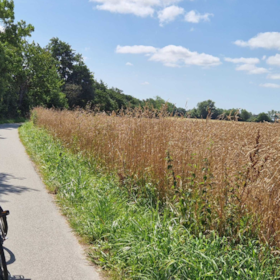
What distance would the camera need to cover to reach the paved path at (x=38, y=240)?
3797 millimetres

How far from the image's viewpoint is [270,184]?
4.05m

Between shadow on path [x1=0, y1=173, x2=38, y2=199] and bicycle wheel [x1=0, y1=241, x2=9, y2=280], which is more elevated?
bicycle wheel [x1=0, y1=241, x2=9, y2=280]

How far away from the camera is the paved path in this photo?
3797 mm

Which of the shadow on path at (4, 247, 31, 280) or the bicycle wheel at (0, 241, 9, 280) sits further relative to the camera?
the shadow on path at (4, 247, 31, 280)

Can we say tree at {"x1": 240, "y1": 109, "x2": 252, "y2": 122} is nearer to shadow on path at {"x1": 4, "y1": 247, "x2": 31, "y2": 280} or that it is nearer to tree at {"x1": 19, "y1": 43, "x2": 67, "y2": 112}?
shadow on path at {"x1": 4, "y1": 247, "x2": 31, "y2": 280}

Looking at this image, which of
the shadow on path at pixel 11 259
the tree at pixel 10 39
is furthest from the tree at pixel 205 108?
the tree at pixel 10 39

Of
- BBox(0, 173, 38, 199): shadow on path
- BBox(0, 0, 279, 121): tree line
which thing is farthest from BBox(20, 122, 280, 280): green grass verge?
BBox(0, 0, 279, 121): tree line

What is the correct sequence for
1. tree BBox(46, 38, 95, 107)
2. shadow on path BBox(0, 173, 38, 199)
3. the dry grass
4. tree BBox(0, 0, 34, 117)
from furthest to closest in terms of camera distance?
tree BBox(46, 38, 95, 107) → tree BBox(0, 0, 34, 117) → shadow on path BBox(0, 173, 38, 199) → the dry grass

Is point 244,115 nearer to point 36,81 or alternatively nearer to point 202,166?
point 202,166

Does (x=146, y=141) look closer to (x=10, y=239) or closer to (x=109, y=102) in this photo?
(x=10, y=239)

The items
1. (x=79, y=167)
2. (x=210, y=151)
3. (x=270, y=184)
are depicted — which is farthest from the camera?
(x=79, y=167)

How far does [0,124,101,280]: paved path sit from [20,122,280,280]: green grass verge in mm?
239

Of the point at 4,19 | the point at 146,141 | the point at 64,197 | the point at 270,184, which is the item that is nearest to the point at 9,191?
the point at 64,197

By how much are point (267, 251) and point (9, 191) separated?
5.71m
